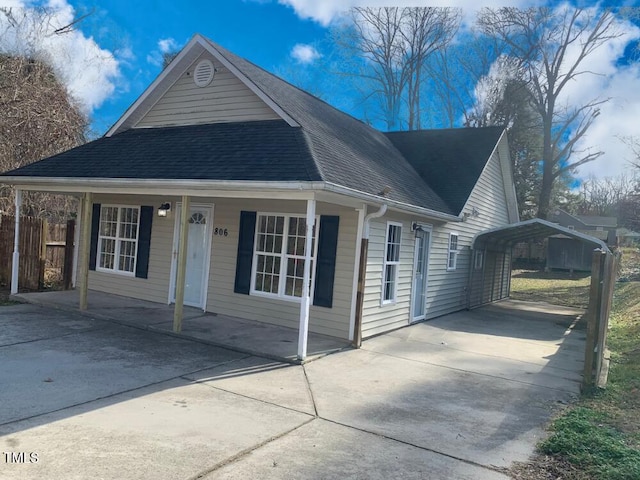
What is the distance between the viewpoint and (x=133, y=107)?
1080 cm

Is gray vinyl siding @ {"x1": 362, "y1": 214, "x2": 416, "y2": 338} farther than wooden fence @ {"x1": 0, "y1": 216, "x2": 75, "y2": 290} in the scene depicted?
No

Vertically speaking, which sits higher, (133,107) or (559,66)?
(559,66)

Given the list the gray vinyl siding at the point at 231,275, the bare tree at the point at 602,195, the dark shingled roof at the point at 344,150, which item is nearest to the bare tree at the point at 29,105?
the gray vinyl siding at the point at 231,275

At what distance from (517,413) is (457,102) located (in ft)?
83.4

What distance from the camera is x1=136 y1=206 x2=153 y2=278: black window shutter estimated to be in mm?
10312

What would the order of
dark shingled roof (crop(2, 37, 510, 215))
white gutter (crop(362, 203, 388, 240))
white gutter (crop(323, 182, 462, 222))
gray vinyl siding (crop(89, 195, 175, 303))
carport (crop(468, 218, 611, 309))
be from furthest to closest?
1. carport (crop(468, 218, 611, 309))
2. gray vinyl siding (crop(89, 195, 175, 303))
3. white gutter (crop(362, 203, 388, 240))
4. dark shingled roof (crop(2, 37, 510, 215))
5. white gutter (crop(323, 182, 462, 222))

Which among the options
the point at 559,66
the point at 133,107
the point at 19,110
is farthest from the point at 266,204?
the point at 559,66

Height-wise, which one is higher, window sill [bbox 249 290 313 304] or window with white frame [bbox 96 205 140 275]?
window with white frame [bbox 96 205 140 275]

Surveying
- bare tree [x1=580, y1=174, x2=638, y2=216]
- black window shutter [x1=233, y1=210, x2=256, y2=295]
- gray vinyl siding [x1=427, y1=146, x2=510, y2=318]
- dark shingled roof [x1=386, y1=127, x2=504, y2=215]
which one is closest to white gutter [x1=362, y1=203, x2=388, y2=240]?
black window shutter [x1=233, y1=210, x2=256, y2=295]

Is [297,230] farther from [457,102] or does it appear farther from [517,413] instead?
[457,102]

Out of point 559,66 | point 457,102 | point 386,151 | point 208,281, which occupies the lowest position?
point 208,281

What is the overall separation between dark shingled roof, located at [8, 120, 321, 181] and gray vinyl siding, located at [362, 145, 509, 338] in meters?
2.15

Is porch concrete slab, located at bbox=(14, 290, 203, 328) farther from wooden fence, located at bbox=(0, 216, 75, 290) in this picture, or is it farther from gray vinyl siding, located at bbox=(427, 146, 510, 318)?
gray vinyl siding, located at bbox=(427, 146, 510, 318)

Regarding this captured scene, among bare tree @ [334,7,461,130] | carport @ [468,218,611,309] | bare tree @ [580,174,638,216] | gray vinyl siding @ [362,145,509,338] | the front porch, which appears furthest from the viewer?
bare tree @ [580,174,638,216]
